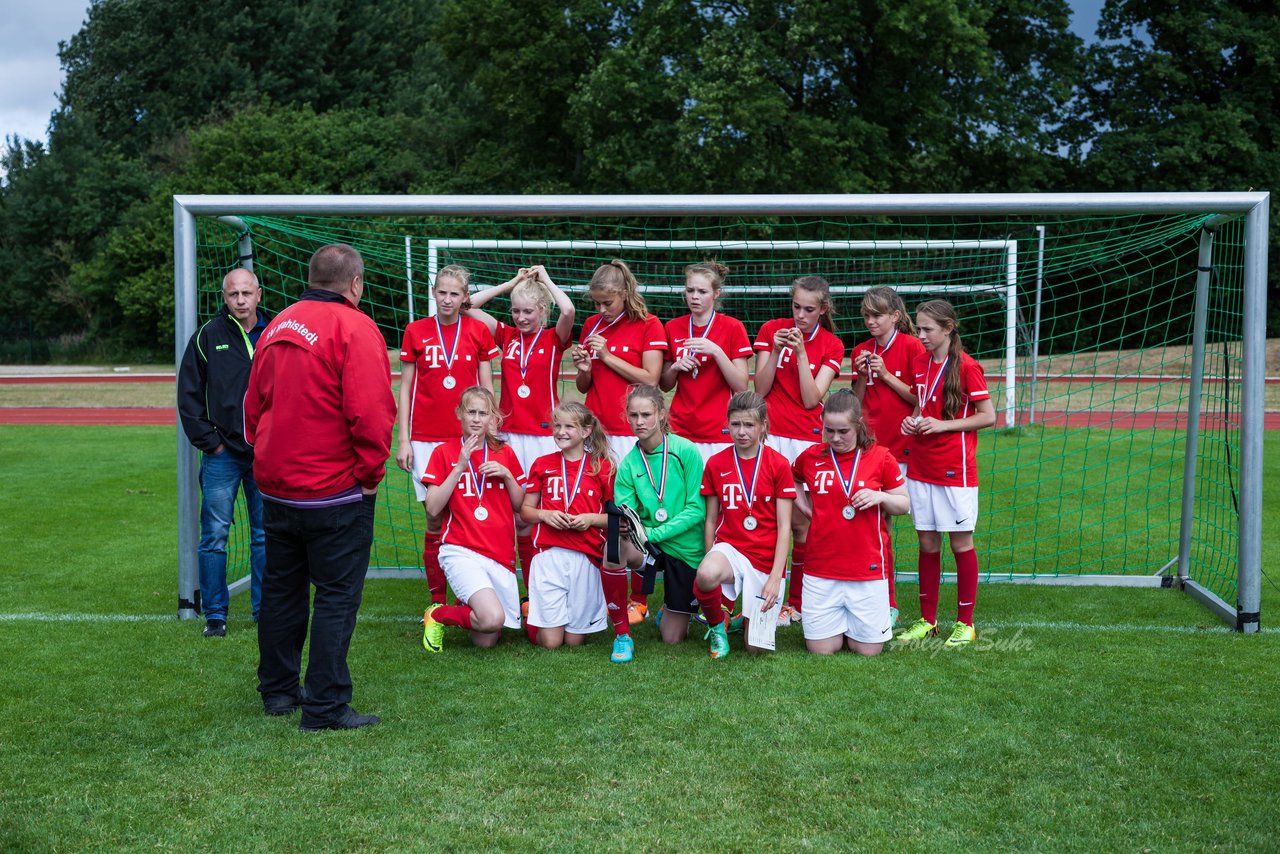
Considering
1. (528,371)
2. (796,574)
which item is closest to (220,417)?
(528,371)

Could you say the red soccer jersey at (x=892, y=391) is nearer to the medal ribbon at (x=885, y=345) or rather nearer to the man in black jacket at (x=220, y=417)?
the medal ribbon at (x=885, y=345)

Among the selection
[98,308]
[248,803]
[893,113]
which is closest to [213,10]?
[98,308]

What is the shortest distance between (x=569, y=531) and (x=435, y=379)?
45.7 inches

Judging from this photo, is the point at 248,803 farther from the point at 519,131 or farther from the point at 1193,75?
the point at 1193,75

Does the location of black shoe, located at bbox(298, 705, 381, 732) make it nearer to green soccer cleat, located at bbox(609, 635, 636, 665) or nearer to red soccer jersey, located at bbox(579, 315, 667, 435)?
green soccer cleat, located at bbox(609, 635, 636, 665)

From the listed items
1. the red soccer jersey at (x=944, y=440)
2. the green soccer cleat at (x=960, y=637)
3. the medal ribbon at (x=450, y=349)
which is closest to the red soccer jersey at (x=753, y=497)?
the red soccer jersey at (x=944, y=440)

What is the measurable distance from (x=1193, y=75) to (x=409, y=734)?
30346 millimetres

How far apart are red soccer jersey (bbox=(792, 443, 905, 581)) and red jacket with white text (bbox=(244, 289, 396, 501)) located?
7.08 feet

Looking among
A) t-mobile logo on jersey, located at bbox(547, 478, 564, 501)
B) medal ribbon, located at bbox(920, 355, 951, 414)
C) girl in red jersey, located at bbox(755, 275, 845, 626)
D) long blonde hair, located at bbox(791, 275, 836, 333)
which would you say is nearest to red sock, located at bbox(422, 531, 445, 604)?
t-mobile logo on jersey, located at bbox(547, 478, 564, 501)

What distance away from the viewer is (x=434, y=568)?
19.2ft

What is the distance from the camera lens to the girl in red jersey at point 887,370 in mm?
5629

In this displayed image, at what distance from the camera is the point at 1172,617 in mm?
5980

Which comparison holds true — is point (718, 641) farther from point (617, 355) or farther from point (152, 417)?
point (152, 417)

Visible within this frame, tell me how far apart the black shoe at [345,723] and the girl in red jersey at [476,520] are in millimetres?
1090
